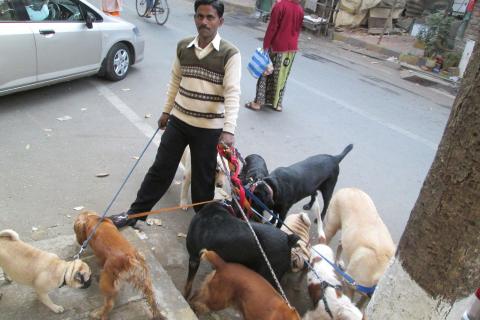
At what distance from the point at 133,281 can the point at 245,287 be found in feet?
2.41

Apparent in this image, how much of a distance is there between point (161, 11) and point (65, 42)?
24.6 ft

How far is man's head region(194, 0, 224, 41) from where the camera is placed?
3172 mm

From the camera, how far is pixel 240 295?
112 inches

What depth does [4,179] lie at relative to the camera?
450cm

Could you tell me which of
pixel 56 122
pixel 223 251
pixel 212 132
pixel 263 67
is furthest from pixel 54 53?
pixel 223 251

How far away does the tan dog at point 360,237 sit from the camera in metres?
3.29

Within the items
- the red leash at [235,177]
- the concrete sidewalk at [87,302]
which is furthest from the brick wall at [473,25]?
the concrete sidewalk at [87,302]

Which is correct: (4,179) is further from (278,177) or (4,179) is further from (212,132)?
(278,177)

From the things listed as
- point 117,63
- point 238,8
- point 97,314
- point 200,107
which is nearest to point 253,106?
point 117,63

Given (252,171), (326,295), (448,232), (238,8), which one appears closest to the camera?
(448,232)

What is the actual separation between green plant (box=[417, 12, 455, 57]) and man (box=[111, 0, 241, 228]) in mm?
10724

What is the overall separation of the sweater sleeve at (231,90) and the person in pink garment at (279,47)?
166 inches

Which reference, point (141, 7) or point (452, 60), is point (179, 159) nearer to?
point (452, 60)

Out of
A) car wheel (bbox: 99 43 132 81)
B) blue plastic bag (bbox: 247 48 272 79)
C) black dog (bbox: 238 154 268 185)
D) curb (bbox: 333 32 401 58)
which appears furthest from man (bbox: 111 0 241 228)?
curb (bbox: 333 32 401 58)
